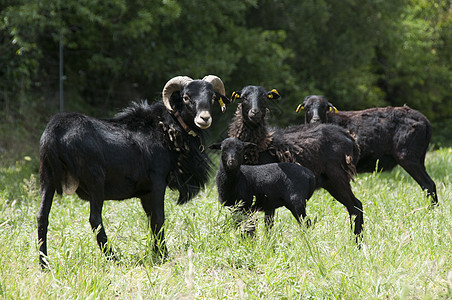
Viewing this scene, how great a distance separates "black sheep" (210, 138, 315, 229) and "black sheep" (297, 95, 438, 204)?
9.74 ft

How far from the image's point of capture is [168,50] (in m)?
15.4

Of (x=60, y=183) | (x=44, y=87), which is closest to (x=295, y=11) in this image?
(x=44, y=87)

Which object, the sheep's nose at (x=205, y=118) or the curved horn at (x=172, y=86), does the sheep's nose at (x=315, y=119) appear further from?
the sheep's nose at (x=205, y=118)

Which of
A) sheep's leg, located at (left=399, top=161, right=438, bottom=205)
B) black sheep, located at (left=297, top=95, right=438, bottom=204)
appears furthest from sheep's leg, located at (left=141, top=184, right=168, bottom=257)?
sheep's leg, located at (left=399, top=161, right=438, bottom=205)

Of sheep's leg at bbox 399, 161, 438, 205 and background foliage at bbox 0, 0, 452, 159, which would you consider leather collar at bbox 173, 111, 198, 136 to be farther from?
background foliage at bbox 0, 0, 452, 159

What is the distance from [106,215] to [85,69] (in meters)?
10.0

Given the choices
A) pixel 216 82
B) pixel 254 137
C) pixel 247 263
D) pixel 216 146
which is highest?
pixel 216 82

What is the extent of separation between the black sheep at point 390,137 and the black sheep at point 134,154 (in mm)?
3336

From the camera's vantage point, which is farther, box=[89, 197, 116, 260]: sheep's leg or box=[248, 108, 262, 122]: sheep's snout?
box=[248, 108, 262, 122]: sheep's snout

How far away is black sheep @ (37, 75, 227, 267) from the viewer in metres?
4.89

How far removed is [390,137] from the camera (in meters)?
8.80

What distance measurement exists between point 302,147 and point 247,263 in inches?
80.6

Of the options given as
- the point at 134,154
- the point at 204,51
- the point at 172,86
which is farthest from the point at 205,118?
the point at 204,51

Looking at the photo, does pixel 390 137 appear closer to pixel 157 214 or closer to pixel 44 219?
pixel 157 214
